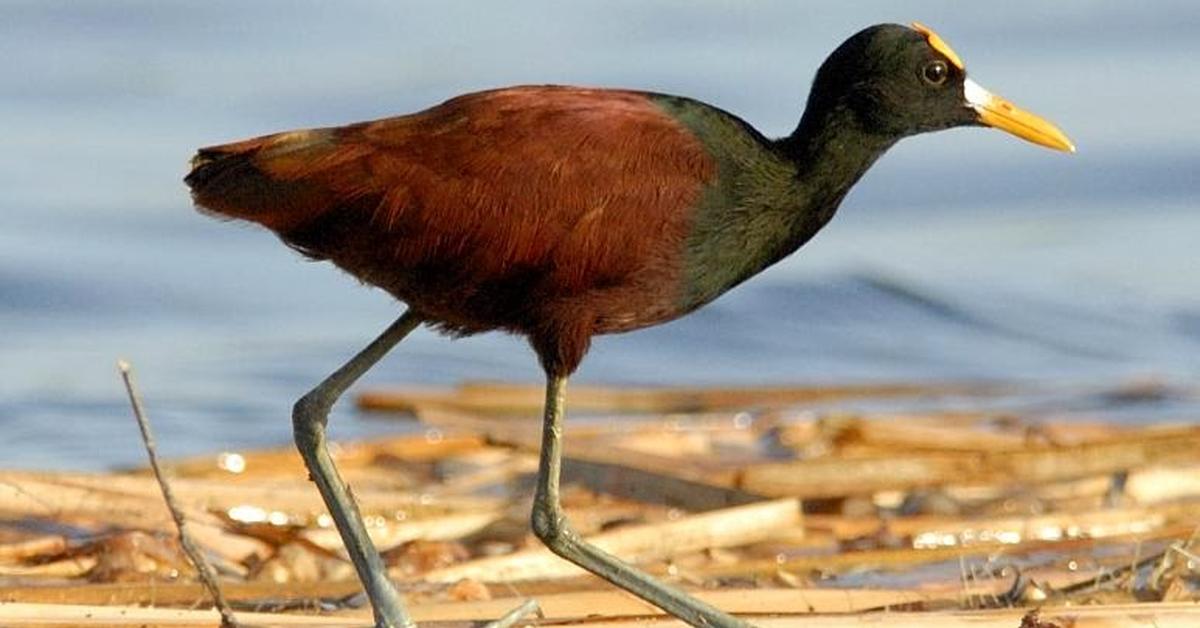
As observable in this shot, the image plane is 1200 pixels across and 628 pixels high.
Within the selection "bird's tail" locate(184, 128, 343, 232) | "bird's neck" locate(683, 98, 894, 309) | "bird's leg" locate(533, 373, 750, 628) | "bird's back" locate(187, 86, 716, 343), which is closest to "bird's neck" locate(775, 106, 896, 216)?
"bird's neck" locate(683, 98, 894, 309)

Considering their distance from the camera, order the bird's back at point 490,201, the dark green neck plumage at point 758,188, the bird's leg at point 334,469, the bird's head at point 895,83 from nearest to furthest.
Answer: the bird's back at point 490,201 → the dark green neck plumage at point 758,188 → the bird's leg at point 334,469 → the bird's head at point 895,83

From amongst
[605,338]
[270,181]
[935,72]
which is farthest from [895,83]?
[605,338]

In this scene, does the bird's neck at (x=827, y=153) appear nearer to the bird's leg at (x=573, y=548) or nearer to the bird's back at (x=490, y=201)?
the bird's back at (x=490, y=201)

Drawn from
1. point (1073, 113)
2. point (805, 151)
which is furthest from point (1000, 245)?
point (805, 151)

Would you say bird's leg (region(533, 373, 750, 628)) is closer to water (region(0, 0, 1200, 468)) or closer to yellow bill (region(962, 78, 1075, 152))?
yellow bill (region(962, 78, 1075, 152))

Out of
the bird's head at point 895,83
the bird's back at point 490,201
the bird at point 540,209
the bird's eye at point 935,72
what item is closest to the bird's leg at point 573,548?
the bird at point 540,209

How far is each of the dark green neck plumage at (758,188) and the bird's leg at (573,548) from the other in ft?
1.27

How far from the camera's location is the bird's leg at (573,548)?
593 centimetres

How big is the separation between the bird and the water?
4.03 metres

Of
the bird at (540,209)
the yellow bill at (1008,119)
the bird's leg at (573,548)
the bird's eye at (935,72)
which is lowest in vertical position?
the bird's leg at (573,548)

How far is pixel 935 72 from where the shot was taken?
6250 mm

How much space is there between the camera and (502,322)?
19.3ft

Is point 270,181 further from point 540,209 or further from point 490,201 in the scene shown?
point 540,209

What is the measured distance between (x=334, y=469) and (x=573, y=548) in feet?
1.82
